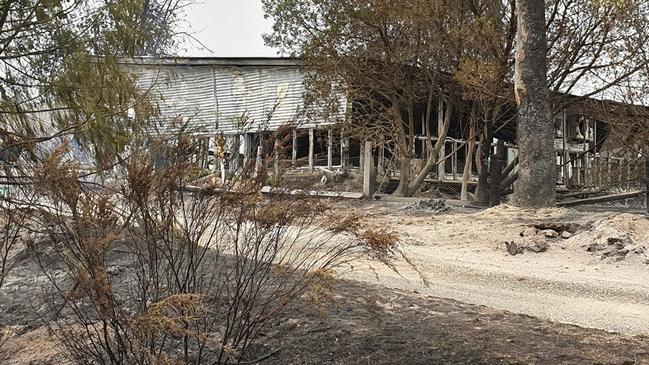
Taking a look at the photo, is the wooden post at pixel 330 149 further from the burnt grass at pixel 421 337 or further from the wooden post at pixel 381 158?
the burnt grass at pixel 421 337

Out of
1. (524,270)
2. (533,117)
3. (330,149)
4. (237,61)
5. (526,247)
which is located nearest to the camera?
(524,270)

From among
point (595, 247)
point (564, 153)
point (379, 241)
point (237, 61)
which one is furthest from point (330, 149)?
point (379, 241)

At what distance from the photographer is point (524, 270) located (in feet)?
29.4

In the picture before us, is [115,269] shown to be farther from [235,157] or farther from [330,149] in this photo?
[330,149]

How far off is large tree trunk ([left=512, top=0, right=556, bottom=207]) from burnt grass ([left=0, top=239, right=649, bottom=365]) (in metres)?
7.30

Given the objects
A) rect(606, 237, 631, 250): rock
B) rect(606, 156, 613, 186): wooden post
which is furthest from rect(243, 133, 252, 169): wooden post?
rect(606, 156, 613, 186): wooden post

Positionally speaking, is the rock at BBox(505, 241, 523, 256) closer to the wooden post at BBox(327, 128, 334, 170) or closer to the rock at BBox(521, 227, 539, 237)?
the rock at BBox(521, 227, 539, 237)

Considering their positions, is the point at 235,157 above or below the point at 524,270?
above

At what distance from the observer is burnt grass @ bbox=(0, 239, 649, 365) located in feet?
16.0

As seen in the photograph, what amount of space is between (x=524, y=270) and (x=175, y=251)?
5973mm

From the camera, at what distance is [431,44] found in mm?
17328

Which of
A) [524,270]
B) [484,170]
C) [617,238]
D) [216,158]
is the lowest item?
[524,270]

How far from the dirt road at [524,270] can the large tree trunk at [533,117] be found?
30.9 inches

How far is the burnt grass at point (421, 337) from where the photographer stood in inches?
192
